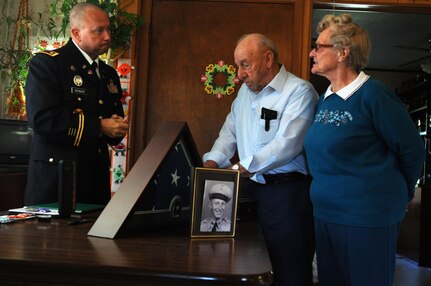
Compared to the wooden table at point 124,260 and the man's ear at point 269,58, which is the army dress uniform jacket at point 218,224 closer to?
the wooden table at point 124,260

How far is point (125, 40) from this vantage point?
341 cm

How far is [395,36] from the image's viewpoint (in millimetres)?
8094

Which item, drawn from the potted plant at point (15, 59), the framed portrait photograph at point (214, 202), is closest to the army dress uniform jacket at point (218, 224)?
the framed portrait photograph at point (214, 202)

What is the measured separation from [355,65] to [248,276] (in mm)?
1226

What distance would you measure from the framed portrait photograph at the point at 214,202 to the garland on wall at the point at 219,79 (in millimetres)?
2437

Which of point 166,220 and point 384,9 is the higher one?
point 384,9

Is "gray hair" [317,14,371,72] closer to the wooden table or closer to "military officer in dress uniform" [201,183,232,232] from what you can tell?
"military officer in dress uniform" [201,183,232,232]

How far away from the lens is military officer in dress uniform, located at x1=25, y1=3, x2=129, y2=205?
5.63 ft

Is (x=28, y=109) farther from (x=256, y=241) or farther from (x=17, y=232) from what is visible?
(x=256, y=241)

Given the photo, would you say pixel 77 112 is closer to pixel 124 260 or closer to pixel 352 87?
pixel 352 87

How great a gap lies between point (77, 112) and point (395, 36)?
730cm

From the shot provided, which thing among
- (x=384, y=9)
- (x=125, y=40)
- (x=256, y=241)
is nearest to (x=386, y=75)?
(x=384, y=9)

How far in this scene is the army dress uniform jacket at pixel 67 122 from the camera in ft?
5.61

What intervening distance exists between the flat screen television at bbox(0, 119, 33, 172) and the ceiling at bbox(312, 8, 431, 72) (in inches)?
142
